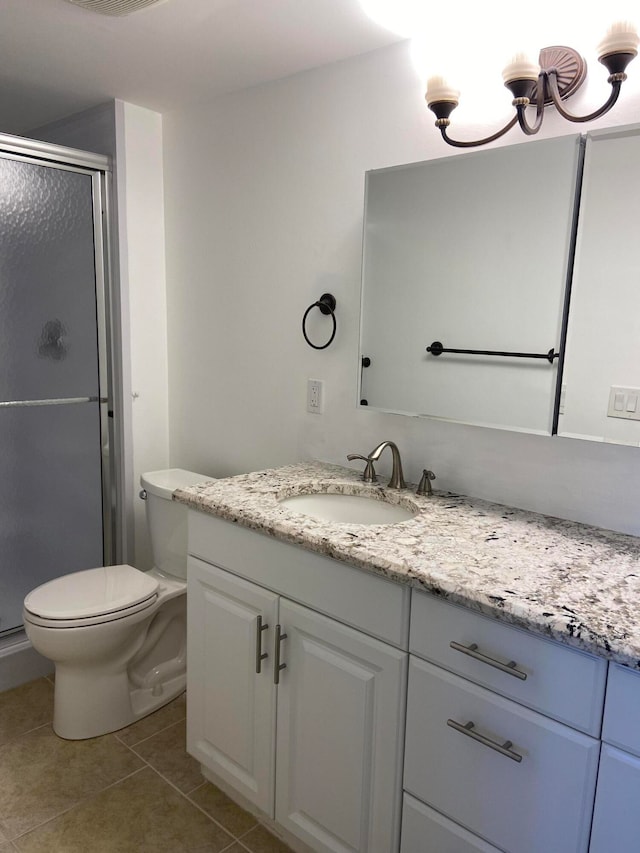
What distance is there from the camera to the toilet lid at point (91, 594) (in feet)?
6.63

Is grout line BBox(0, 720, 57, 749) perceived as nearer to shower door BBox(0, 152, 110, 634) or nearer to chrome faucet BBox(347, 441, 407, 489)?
shower door BBox(0, 152, 110, 634)

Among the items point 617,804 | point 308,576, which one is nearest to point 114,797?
point 308,576

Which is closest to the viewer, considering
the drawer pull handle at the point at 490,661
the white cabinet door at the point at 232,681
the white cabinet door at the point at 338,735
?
the drawer pull handle at the point at 490,661

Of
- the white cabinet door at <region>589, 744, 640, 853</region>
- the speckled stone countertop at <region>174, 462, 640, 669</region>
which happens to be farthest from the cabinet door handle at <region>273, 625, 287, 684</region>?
the white cabinet door at <region>589, 744, 640, 853</region>

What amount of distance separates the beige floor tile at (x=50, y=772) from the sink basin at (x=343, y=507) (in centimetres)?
101

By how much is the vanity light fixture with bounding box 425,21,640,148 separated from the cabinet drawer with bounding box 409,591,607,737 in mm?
1098

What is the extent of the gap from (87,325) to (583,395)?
6.52ft

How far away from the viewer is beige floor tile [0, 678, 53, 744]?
2199mm

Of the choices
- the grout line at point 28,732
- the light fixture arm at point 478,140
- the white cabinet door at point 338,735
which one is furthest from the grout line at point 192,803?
the light fixture arm at point 478,140

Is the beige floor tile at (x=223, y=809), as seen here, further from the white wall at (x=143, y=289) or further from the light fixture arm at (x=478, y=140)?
the light fixture arm at (x=478, y=140)

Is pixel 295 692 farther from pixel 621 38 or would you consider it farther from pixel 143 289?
pixel 143 289

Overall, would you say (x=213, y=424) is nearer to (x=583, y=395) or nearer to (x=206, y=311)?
(x=206, y=311)

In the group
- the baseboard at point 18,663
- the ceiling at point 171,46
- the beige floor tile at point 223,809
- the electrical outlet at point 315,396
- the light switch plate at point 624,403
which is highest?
the ceiling at point 171,46

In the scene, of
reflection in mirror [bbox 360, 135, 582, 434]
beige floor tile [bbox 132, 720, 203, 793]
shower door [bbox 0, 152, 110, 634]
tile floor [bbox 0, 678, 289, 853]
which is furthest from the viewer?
shower door [bbox 0, 152, 110, 634]
